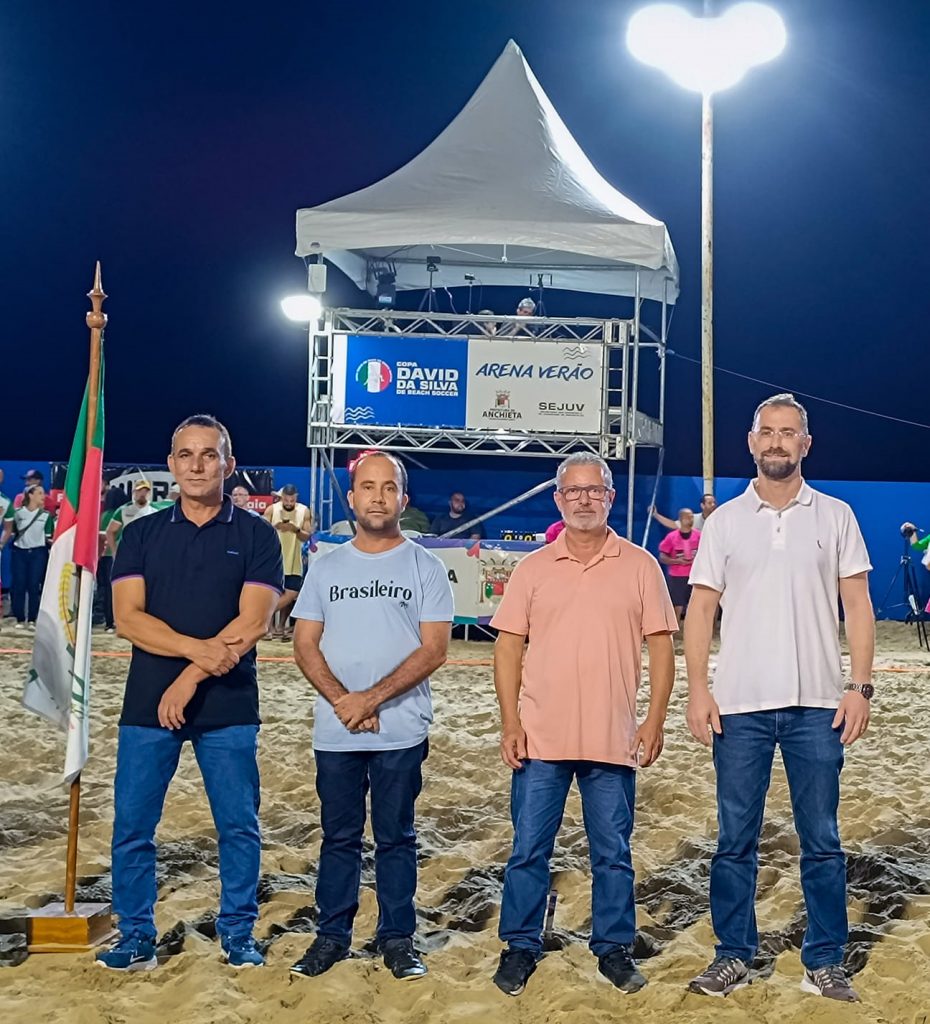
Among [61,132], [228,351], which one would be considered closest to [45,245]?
[61,132]

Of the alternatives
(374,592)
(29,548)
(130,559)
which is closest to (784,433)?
(374,592)

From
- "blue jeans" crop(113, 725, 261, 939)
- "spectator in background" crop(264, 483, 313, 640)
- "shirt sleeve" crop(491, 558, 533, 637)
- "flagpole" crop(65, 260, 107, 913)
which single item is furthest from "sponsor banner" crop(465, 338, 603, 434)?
"blue jeans" crop(113, 725, 261, 939)

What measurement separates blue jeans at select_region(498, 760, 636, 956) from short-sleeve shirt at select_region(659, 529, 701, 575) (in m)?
9.44

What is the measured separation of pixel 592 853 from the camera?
11.7 feet

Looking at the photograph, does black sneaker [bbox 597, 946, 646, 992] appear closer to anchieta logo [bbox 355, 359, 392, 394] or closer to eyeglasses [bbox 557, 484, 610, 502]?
eyeglasses [bbox 557, 484, 610, 502]

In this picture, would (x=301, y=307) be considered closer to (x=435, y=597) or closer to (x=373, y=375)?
(x=373, y=375)

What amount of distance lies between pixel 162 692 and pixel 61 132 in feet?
77.7

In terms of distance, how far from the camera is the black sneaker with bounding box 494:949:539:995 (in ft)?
11.2

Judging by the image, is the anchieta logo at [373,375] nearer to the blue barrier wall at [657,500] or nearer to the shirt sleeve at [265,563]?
the blue barrier wall at [657,500]

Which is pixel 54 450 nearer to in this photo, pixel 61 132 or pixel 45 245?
pixel 45 245

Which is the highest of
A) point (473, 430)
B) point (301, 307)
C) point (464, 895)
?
point (301, 307)

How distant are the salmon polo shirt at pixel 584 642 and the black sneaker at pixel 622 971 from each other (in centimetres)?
63

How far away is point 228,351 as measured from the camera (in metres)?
23.2

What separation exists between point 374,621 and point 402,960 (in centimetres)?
112
